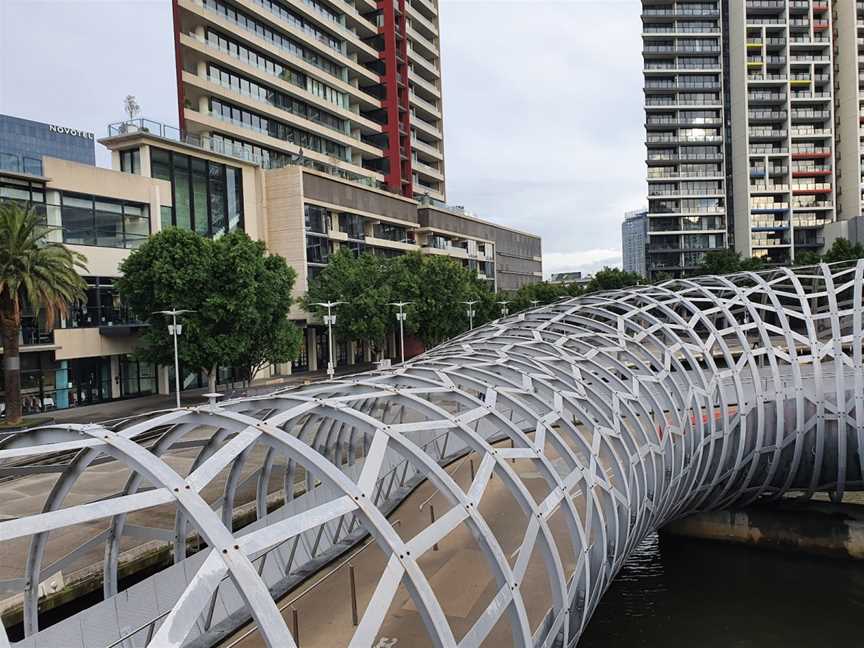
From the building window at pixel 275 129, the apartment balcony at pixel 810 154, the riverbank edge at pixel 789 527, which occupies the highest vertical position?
the apartment balcony at pixel 810 154

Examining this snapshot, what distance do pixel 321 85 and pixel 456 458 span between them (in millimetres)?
63814

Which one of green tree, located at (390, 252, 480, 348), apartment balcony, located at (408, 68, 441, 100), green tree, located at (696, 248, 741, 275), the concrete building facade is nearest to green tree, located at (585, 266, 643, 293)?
green tree, located at (696, 248, 741, 275)

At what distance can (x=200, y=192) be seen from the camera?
57.4 metres

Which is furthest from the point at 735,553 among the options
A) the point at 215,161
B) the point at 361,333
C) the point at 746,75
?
the point at 746,75

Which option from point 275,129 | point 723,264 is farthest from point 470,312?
point 275,129

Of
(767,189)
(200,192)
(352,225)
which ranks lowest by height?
(352,225)

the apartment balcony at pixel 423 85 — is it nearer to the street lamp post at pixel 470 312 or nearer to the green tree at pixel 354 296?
the street lamp post at pixel 470 312

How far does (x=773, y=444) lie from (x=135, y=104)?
5597 cm

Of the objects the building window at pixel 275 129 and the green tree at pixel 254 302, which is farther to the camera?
the building window at pixel 275 129

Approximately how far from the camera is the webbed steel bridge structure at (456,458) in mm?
6652

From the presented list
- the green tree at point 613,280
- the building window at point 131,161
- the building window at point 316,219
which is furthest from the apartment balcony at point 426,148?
the building window at point 131,161

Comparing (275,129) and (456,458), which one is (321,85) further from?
(456,458)

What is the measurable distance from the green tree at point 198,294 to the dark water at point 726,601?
100ft

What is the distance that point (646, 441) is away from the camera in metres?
15.1
